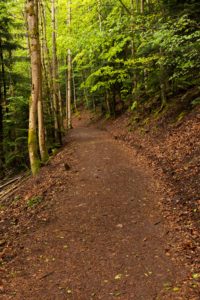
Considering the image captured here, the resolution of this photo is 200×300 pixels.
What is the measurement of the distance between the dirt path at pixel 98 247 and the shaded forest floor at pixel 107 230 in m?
0.02

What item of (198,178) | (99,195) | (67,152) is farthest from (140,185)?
(67,152)

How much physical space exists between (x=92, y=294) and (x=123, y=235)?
1896 mm

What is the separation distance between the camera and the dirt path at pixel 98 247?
16.3 ft

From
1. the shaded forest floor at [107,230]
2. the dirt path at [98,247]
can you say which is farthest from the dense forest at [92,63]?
the dirt path at [98,247]

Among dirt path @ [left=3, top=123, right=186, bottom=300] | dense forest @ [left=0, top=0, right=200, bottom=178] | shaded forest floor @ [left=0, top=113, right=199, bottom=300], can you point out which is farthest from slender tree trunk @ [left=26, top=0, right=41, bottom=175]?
dirt path @ [left=3, top=123, right=186, bottom=300]

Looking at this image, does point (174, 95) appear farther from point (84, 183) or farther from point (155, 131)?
point (84, 183)

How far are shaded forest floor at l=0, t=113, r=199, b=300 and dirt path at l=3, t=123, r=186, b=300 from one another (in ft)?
0.06

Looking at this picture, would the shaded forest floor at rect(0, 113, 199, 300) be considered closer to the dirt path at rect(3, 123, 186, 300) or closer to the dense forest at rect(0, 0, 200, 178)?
the dirt path at rect(3, 123, 186, 300)

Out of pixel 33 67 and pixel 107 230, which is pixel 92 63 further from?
pixel 107 230

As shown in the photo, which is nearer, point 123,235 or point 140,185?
point 123,235

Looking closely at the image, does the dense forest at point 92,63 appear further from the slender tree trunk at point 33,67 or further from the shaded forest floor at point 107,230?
the shaded forest floor at point 107,230

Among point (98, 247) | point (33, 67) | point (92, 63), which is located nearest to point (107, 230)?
point (98, 247)

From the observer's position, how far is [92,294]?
4.82 meters

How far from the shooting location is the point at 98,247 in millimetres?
6191
